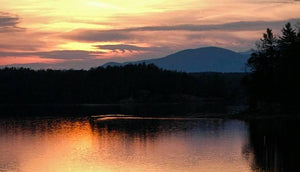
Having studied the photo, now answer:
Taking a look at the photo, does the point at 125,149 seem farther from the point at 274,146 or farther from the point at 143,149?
the point at 274,146

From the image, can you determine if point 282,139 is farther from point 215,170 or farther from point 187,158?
point 215,170

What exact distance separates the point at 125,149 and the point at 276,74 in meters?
50.8

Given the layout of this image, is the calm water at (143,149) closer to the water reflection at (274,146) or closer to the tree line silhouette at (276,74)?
the water reflection at (274,146)

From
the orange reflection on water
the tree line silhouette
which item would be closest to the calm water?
the orange reflection on water

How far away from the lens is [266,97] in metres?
103

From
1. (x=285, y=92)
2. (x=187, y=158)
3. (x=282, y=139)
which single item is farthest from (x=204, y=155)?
(x=285, y=92)

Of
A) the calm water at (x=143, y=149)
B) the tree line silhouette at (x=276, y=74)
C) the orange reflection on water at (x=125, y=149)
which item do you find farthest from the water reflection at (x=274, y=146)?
the tree line silhouette at (x=276, y=74)

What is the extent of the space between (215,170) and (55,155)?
770 inches

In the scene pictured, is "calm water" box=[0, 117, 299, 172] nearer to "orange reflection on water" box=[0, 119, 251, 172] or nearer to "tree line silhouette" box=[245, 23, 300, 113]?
"orange reflection on water" box=[0, 119, 251, 172]

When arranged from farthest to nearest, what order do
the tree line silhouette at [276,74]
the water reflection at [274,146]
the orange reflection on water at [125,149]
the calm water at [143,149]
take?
the tree line silhouette at [276,74], the orange reflection on water at [125,149], the calm water at [143,149], the water reflection at [274,146]

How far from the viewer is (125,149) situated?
58.5 meters

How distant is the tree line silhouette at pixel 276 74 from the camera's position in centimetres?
9838

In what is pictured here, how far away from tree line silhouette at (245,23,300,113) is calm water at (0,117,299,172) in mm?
15585

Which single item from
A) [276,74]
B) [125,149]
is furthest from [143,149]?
[276,74]
